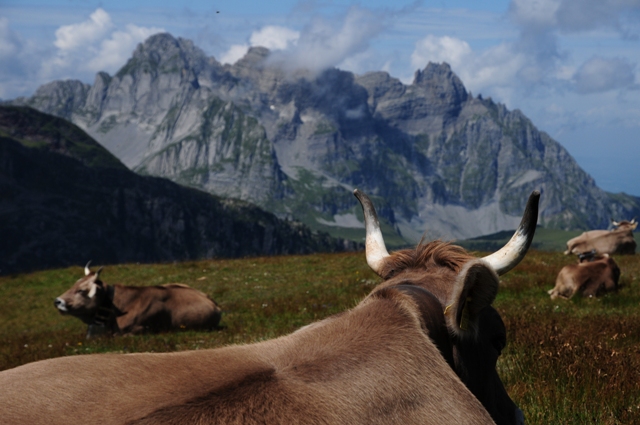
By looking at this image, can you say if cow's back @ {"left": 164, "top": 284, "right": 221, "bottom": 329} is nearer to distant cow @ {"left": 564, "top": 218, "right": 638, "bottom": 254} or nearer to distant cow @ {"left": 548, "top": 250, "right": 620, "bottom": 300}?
distant cow @ {"left": 548, "top": 250, "right": 620, "bottom": 300}

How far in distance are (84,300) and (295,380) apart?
1653 cm

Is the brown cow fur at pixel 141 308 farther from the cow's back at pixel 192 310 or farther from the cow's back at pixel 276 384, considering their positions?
the cow's back at pixel 276 384

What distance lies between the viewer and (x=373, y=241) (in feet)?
20.0

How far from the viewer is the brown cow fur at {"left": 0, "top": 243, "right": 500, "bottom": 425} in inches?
142

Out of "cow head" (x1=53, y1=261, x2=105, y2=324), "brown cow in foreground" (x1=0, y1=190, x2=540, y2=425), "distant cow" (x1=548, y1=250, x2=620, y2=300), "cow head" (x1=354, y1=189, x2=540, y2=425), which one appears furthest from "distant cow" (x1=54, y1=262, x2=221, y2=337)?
"brown cow in foreground" (x1=0, y1=190, x2=540, y2=425)

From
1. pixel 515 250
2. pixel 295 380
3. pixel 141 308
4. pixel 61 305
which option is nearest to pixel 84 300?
pixel 61 305

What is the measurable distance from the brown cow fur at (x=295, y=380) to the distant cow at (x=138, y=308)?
13932mm

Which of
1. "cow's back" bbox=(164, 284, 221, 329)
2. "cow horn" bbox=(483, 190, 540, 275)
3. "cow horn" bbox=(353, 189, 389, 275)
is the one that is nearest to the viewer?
"cow horn" bbox=(483, 190, 540, 275)

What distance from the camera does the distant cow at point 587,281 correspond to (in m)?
16.4

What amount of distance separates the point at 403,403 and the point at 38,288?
31498mm

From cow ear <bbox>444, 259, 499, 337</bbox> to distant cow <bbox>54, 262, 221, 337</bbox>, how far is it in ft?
47.6

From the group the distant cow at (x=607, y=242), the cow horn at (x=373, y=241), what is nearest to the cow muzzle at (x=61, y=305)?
the cow horn at (x=373, y=241)

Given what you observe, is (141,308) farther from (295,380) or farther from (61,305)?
(295,380)

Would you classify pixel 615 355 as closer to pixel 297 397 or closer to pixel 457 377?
pixel 457 377
